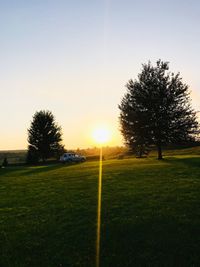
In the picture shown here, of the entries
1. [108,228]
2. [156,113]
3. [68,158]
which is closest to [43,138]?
[68,158]

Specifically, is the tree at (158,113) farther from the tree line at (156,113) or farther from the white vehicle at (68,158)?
the white vehicle at (68,158)

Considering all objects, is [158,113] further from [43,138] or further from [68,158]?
[43,138]

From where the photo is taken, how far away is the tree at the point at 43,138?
68062mm

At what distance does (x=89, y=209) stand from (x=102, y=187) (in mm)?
6151

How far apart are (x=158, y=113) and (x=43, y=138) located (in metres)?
32.0

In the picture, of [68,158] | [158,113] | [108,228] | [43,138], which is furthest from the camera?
[43,138]

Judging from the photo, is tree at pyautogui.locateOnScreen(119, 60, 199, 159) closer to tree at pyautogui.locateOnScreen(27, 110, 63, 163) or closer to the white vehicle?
the white vehicle

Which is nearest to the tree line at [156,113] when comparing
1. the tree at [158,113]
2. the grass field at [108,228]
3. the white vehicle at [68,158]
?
the tree at [158,113]

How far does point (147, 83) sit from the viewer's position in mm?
45250

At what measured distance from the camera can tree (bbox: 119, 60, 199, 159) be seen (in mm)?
43875

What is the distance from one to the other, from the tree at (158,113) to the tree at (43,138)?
88.3 feet

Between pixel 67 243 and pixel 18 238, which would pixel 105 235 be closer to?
pixel 67 243

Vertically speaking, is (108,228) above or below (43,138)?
below

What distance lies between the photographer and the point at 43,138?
68.4 meters
